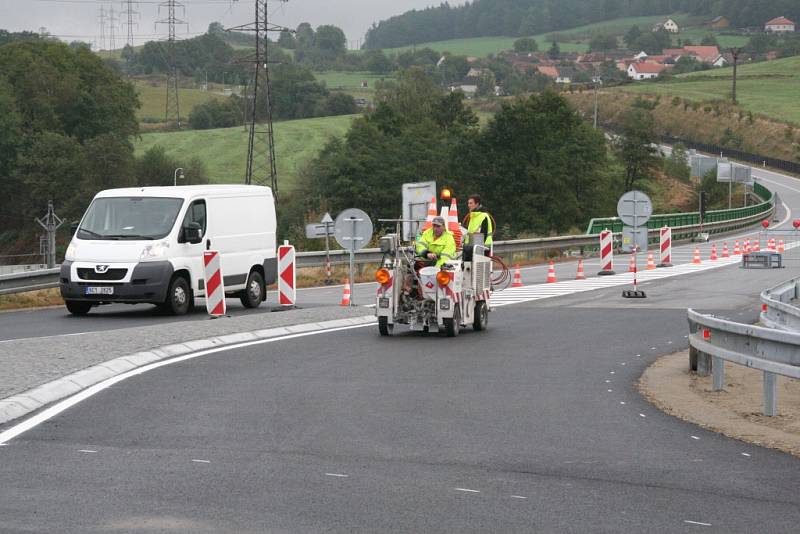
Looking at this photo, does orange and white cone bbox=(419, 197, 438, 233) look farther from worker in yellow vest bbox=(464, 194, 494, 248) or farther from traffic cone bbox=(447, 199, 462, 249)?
worker in yellow vest bbox=(464, 194, 494, 248)

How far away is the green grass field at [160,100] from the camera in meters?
158

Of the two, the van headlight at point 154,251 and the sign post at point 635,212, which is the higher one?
the sign post at point 635,212

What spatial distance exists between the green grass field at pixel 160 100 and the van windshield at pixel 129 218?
13204 centimetres

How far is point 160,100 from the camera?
554 feet

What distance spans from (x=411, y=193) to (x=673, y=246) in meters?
40.5

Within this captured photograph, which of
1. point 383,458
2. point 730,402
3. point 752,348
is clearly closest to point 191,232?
point 730,402

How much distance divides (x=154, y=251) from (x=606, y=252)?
57.7ft

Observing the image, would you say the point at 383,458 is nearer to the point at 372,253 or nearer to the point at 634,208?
the point at 634,208

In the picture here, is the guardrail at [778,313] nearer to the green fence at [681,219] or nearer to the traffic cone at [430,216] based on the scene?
the traffic cone at [430,216]

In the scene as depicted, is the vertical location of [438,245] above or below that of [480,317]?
above

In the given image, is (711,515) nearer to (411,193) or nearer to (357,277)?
(411,193)

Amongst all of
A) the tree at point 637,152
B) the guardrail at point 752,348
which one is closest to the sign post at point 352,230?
the guardrail at point 752,348

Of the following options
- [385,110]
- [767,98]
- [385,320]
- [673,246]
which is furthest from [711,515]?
[767,98]

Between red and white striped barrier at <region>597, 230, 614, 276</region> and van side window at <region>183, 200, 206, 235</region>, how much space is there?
15.3 m
